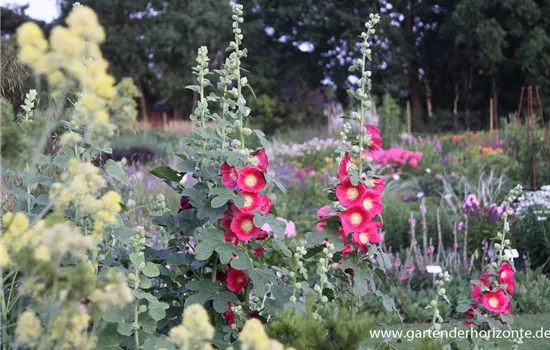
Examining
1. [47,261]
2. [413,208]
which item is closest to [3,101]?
[47,261]

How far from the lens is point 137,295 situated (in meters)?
1.57

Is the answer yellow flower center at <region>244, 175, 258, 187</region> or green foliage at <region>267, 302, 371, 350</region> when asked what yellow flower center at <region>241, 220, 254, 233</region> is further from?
green foliage at <region>267, 302, 371, 350</region>

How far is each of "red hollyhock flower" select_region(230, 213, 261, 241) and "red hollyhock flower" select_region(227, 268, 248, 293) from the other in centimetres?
14

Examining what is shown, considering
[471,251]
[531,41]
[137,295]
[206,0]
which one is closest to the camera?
[137,295]

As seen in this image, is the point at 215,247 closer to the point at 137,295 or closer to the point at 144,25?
the point at 137,295

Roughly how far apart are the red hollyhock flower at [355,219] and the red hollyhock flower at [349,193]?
Result: 0.02m

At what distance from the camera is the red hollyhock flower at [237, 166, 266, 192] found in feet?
5.89

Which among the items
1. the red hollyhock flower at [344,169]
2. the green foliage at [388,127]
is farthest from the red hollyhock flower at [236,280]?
the green foliage at [388,127]

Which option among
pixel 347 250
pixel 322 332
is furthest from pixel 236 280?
pixel 322 332

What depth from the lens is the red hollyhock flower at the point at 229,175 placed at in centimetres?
183

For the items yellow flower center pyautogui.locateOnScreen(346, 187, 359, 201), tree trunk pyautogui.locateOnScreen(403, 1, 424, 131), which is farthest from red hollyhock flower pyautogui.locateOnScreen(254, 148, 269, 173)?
tree trunk pyautogui.locateOnScreen(403, 1, 424, 131)

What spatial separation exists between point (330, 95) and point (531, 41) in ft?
26.5

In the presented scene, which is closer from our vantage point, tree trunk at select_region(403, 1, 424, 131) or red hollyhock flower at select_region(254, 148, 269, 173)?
red hollyhock flower at select_region(254, 148, 269, 173)

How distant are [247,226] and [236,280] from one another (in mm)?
184
